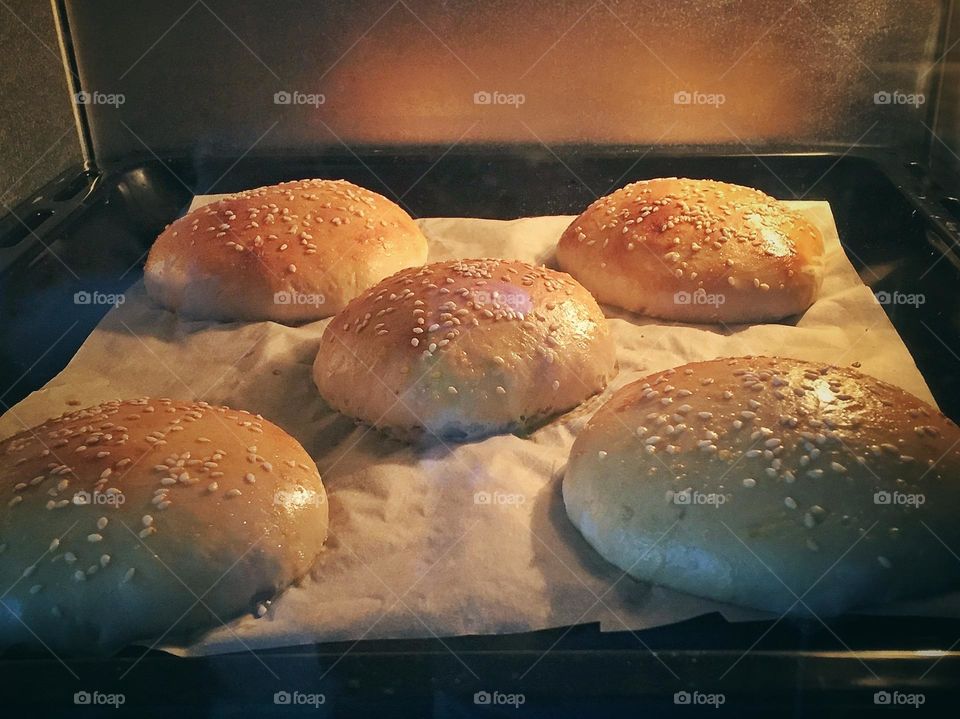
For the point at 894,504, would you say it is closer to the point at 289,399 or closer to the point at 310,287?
the point at 289,399

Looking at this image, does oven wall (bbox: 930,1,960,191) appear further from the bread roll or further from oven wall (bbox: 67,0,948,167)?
the bread roll

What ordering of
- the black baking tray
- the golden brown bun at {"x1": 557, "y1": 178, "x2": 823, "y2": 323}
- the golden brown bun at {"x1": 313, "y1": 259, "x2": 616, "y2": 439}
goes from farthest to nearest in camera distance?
the golden brown bun at {"x1": 557, "y1": 178, "x2": 823, "y2": 323} < the golden brown bun at {"x1": 313, "y1": 259, "x2": 616, "y2": 439} < the black baking tray

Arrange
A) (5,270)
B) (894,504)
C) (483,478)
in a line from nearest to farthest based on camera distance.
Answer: (894,504)
(483,478)
(5,270)

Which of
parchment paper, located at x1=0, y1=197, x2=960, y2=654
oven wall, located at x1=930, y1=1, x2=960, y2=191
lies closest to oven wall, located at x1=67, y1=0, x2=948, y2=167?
oven wall, located at x1=930, y1=1, x2=960, y2=191

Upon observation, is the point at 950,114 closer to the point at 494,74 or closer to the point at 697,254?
the point at 697,254

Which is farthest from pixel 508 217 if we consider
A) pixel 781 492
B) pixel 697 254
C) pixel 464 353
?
pixel 781 492

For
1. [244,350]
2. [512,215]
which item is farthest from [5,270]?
[512,215]
